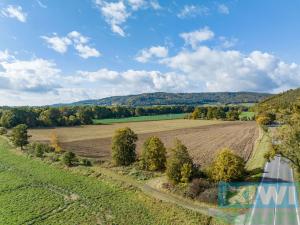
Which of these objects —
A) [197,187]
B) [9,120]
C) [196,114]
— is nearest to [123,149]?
[197,187]

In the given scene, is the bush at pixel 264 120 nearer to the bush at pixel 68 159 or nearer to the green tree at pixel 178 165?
the bush at pixel 68 159

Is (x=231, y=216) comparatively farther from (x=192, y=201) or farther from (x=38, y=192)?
(x=38, y=192)

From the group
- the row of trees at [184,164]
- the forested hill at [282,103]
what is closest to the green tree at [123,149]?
the row of trees at [184,164]

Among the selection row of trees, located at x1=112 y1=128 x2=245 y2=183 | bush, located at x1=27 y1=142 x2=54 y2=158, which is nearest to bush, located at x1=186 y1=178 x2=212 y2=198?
row of trees, located at x1=112 y1=128 x2=245 y2=183

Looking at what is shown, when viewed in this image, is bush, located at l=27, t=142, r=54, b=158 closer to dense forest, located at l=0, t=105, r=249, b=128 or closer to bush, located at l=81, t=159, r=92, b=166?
bush, located at l=81, t=159, r=92, b=166

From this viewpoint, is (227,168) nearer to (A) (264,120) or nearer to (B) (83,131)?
(B) (83,131)

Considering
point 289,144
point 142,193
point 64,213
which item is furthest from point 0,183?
point 289,144
